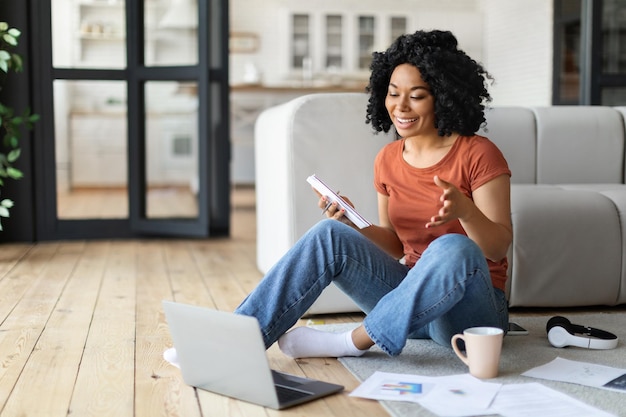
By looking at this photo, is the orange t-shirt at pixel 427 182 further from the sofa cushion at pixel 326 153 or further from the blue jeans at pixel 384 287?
the sofa cushion at pixel 326 153

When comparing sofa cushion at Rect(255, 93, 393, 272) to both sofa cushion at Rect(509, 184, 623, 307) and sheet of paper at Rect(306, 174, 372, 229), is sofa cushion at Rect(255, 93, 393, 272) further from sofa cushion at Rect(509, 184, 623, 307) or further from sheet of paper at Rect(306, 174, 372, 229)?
sheet of paper at Rect(306, 174, 372, 229)

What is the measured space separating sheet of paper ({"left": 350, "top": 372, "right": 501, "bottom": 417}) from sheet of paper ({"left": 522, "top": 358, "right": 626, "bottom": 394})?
18cm

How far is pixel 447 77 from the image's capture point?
187 centimetres

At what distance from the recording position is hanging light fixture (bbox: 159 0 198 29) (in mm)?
4535

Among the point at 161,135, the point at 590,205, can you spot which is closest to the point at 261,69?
the point at 161,135

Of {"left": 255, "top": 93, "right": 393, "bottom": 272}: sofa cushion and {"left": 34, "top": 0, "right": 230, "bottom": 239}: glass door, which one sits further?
{"left": 34, "top": 0, "right": 230, "bottom": 239}: glass door

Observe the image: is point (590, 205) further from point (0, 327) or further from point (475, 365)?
point (0, 327)

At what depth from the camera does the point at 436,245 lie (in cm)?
175

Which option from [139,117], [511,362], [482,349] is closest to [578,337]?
[511,362]

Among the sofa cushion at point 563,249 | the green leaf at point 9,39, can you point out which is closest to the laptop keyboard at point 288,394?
the sofa cushion at point 563,249

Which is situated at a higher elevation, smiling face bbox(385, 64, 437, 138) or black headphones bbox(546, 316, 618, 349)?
smiling face bbox(385, 64, 437, 138)

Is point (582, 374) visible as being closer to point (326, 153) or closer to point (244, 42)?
point (326, 153)

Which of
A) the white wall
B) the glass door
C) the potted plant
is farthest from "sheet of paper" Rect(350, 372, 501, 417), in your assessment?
the white wall

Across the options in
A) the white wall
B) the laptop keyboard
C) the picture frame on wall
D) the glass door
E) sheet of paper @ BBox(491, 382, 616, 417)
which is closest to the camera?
sheet of paper @ BBox(491, 382, 616, 417)
